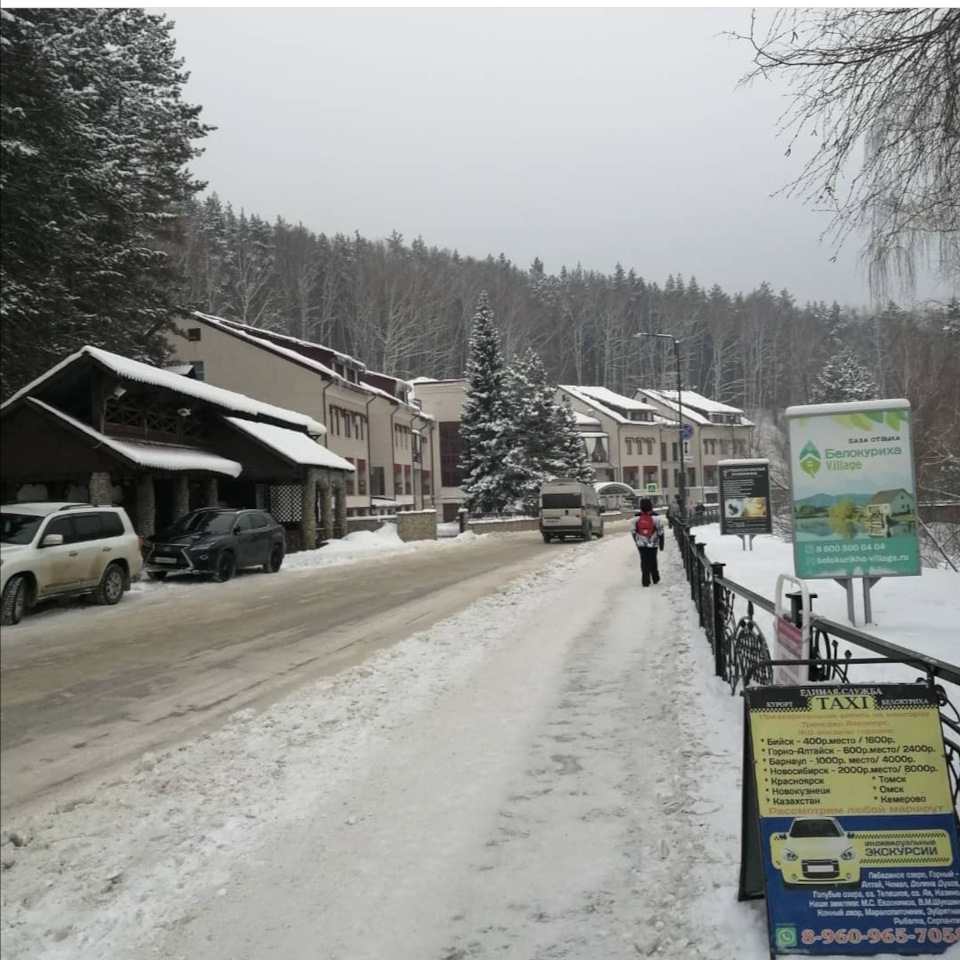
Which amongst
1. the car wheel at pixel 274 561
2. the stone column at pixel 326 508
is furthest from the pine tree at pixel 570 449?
the car wheel at pixel 274 561

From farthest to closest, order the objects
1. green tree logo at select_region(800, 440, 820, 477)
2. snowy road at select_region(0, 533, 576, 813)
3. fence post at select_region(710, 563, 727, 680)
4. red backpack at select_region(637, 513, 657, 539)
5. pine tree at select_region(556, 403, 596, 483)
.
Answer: pine tree at select_region(556, 403, 596, 483)
red backpack at select_region(637, 513, 657, 539)
fence post at select_region(710, 563, 727, 680)
green tree logo at select_region(800, 440, 820, 477)
snowy road at select_region(0, 533, 576, 813)

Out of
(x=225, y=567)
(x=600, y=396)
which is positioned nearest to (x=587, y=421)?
(x=600, y=396)

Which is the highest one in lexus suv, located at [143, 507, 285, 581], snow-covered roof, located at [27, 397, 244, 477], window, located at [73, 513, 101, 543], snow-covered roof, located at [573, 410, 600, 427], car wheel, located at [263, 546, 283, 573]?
snow-covered roof, located at [573, 410, 600, 427]

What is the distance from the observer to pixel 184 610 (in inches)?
76.0

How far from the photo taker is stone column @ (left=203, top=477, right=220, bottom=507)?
6.42 feet

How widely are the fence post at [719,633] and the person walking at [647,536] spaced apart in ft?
23.9

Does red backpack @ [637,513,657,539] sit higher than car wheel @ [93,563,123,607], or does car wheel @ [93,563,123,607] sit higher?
car wheel @ [93,563,123,607]

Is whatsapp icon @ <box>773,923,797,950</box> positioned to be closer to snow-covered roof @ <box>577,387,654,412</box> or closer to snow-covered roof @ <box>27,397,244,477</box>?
snow-covered roof @ <box>27,397,244,477</box>

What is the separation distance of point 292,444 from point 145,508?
0.62 m

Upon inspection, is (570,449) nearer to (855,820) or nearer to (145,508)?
(855,820)

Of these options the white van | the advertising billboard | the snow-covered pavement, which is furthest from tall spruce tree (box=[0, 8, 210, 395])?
the white van

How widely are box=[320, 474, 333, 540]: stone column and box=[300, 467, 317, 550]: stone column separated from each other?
0.04m

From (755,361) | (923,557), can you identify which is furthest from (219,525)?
(923,557)

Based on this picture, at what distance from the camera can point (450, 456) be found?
373 centimetres
